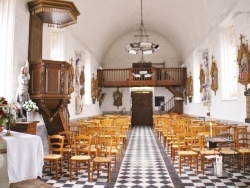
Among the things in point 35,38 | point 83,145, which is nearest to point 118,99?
point 35,38

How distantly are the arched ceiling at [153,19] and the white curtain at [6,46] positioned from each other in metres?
4.93

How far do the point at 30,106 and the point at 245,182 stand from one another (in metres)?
5.23

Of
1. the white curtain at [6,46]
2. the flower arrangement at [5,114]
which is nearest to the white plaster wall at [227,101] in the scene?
the white curtain at [6,46]

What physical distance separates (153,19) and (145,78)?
422 cm

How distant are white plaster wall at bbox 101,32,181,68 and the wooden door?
2902mm

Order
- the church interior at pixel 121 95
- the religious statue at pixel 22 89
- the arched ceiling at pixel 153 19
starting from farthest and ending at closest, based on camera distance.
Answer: the arched ceiling at pixel 153 19 → the religious statue at pixel 22 89 → the church interior at pixel 121 95

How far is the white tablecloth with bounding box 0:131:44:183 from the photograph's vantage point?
12.7ft

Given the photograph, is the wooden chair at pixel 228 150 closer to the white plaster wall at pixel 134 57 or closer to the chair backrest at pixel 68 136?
the chair backrest at pixel 68 136

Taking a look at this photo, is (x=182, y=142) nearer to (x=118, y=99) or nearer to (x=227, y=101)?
(x=227, y=101)

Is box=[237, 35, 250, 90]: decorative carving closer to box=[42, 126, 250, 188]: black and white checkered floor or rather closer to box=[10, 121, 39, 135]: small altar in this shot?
box=[42, 126, 250, 188]: black and white checkered floor

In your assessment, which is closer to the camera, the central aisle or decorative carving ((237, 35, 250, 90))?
the central aisle

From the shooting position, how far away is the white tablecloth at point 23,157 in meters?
3.86

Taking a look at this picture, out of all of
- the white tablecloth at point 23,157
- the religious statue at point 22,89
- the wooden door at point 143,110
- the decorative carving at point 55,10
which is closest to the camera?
the white tablecloth at point 23,157

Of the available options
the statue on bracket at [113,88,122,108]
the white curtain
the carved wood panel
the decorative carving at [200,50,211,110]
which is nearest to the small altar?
the white curtain
